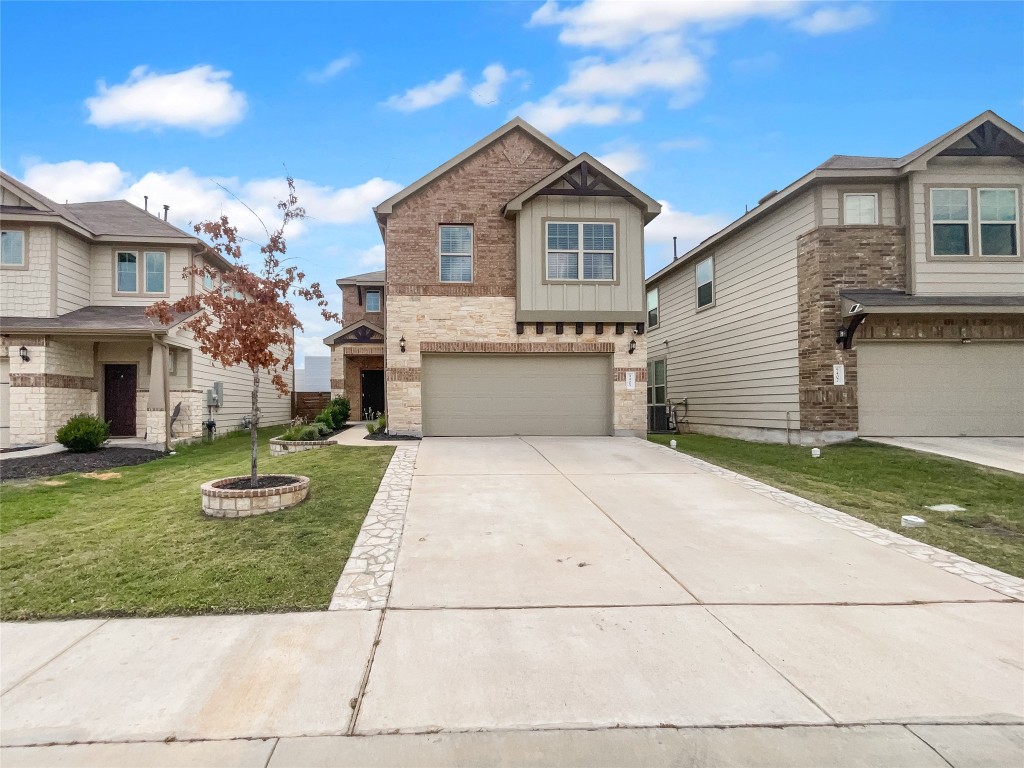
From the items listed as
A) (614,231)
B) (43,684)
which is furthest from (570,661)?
(614,231)

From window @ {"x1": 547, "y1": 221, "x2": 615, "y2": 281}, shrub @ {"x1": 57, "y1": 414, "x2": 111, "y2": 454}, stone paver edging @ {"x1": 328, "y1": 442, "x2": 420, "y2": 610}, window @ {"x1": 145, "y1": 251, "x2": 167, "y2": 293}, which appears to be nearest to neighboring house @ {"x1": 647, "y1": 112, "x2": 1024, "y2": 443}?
window @ {"x1": 547, "y1": 221, "x2": 615, "y2": 281}

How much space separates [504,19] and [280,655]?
11979 mm

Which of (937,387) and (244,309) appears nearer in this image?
(244,309)

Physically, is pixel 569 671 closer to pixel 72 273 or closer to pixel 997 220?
pixel 997 220

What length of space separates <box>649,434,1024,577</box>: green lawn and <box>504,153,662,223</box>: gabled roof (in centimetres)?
623

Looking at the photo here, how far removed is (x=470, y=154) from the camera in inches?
502

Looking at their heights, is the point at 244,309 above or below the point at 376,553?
above

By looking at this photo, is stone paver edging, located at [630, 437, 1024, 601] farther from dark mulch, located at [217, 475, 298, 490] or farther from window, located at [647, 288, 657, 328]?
window, located at [647, 288, 657, 328]

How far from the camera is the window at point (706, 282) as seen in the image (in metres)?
16.5

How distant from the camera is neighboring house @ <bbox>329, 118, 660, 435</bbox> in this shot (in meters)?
12.5

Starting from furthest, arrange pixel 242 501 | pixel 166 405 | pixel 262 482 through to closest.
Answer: pixel 166 405 → pixel 262 482 → pixel 242 501

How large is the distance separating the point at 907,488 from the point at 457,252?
10157 mm

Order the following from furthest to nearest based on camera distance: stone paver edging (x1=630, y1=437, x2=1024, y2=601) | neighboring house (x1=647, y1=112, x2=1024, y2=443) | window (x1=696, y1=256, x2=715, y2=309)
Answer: window (x1=696, y1=256, x2=715, y2=309) → neighboring house (x1=647, y1=112, x2=1024, y2=443) → stone paver edging (x1=630, y1=437, x2=1024, y2=601)

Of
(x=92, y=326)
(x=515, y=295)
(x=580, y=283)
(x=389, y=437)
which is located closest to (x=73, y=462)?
(x=92, y=326)
